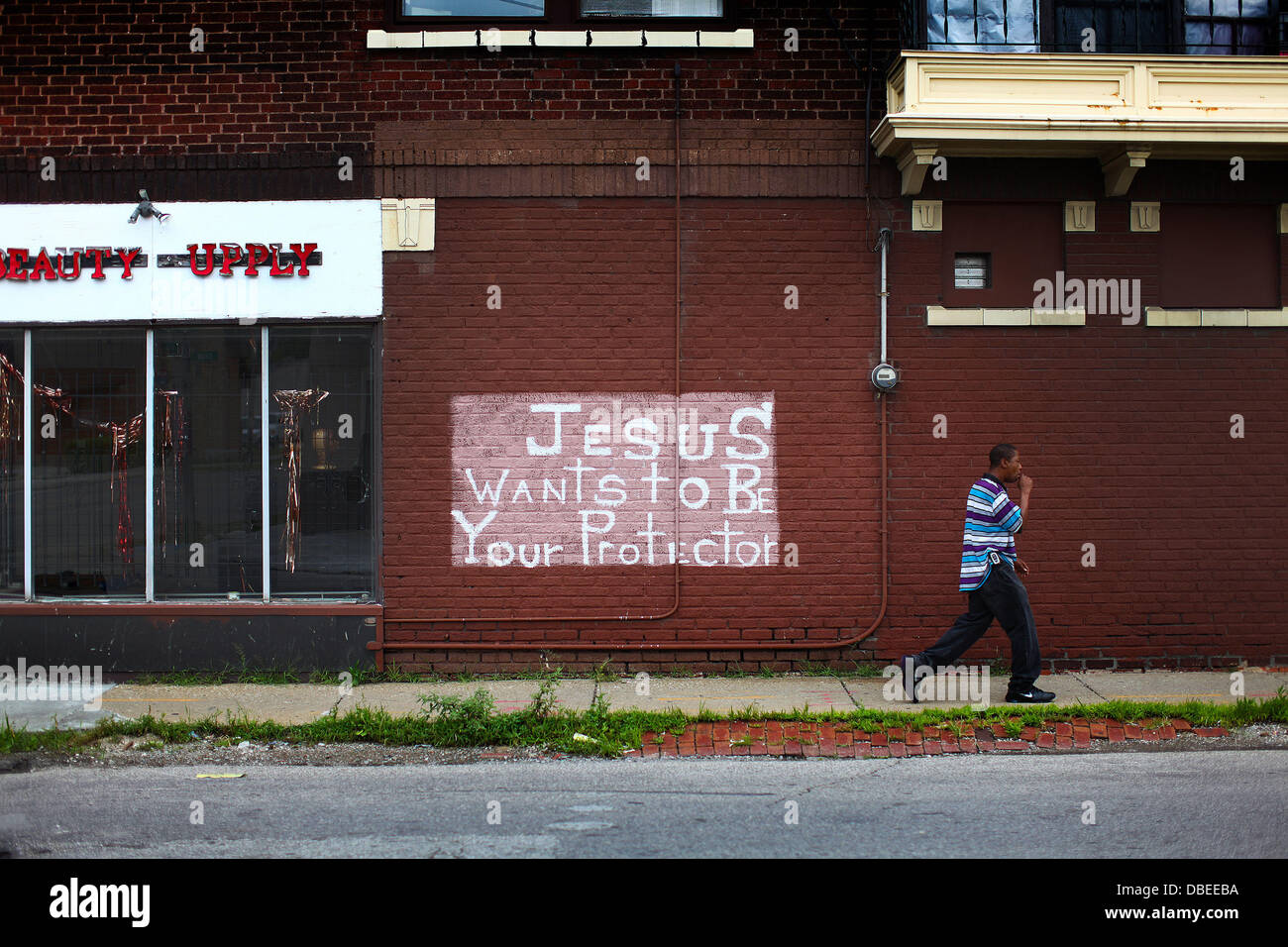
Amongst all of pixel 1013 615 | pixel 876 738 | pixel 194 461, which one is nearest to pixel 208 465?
pixel 194 461

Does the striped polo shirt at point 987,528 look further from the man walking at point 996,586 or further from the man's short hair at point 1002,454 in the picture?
the man's short hair at point 1002,454

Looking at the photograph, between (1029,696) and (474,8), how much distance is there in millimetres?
6793

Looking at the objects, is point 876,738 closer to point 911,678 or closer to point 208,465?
point 911,678

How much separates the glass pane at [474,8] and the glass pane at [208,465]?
292cm

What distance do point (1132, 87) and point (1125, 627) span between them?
167 inches

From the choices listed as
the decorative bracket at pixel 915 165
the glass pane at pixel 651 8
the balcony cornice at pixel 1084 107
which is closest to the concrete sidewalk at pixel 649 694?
the decorative bracket at pixel 915 165

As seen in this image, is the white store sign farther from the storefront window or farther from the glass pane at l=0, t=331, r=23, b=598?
the glass pane at l=0, t=331, r=23, b=598

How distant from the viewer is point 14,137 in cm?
941

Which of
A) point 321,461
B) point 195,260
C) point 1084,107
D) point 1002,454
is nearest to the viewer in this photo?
point 1002,454

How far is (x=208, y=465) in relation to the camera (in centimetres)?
951

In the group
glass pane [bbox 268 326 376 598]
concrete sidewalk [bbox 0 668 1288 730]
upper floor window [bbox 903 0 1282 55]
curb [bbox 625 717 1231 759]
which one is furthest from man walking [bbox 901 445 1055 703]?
glass pane [bbox 268 326 376 598]

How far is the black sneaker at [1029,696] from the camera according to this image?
8.25 meters

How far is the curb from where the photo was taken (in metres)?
7.37

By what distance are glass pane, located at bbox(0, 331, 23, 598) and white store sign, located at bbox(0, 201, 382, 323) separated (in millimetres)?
427
